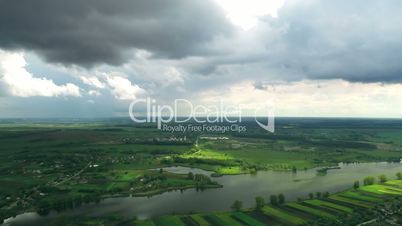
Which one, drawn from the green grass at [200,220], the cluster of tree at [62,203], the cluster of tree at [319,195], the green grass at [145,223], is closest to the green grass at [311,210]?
the cluster of tree at [319,195]

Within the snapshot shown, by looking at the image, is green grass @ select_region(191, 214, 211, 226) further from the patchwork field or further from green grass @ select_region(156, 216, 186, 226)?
green grass @ select_region(156, 216, 186, 226)

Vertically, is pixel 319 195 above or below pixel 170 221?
above

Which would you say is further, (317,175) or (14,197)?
(317,175)

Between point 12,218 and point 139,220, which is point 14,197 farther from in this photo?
point 139,220

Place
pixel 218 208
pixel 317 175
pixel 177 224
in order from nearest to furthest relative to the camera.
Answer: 1. pixel 177 224
2. pixel 218 208
3. pixel 317 175

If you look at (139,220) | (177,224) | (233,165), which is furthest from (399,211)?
(233,165)

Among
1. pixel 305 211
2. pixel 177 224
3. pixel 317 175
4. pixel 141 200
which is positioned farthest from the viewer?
pixel 317 175

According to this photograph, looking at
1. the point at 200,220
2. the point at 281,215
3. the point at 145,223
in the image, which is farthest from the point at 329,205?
the point at 145,223

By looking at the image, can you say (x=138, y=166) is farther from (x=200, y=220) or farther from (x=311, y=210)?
(x=311, y=210)

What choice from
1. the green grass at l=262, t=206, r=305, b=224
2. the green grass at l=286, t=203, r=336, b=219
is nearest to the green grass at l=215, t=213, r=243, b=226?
the green grass at l=262, t=206, r=305, b=224
